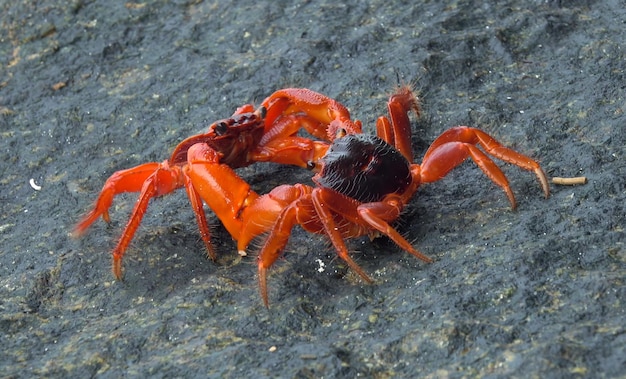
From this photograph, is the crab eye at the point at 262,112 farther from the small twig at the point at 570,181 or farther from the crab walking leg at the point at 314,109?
the small twig at the point at 570,181

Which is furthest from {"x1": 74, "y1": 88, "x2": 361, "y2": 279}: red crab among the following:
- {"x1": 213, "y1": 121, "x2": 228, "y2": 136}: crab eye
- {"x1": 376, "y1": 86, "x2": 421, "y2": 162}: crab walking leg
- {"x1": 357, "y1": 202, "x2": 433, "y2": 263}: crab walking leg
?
{"x1": 357, "y1": 202, "x2": 433, "y2": 263}: crab walking leg

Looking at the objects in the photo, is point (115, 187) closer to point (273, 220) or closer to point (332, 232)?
point (273, 220)

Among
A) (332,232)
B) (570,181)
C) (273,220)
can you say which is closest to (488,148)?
(570,181)

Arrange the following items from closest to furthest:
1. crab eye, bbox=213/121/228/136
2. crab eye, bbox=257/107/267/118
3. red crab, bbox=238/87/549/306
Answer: red crab, bbox=238/87/549/306 < crab eye, bbox=213/121/228/136 < crab eye, bbox=257/107/267/118

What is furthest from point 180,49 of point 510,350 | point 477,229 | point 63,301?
point 510,350

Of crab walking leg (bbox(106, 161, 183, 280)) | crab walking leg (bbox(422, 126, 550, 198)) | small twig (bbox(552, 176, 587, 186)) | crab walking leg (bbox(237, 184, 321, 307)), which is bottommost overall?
small twig (bbox(552, 176, 587, 186))

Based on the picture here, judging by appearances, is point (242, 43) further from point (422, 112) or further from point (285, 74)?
point (422, 112)

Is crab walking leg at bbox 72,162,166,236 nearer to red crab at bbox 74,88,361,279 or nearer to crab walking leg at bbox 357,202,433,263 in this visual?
red crab at bbox 74,88,361,279
